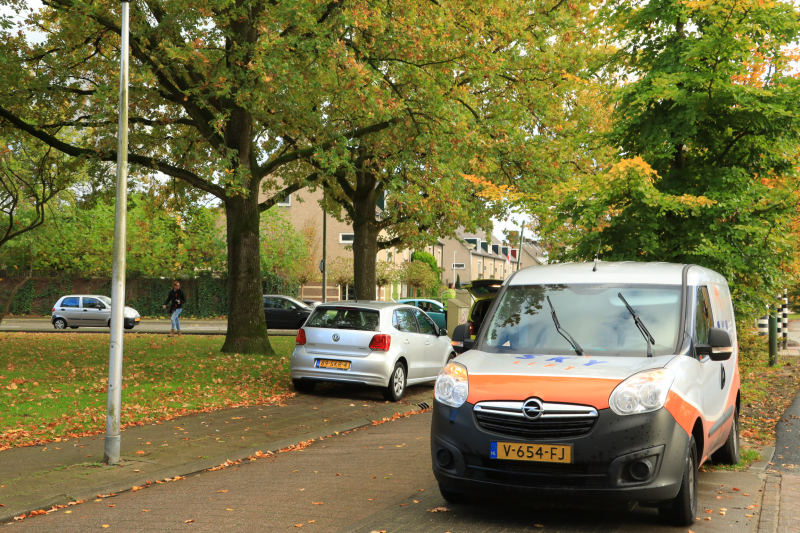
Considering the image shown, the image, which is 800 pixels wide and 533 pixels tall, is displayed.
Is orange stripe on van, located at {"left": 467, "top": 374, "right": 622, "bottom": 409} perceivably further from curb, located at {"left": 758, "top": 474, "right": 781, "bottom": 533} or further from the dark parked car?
the dark parked car

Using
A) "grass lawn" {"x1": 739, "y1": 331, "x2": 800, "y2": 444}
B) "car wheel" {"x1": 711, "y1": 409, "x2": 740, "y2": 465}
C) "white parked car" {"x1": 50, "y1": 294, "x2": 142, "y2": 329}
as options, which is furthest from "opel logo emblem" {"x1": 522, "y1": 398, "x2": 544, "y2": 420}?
"white parked car" {"x1": 50, "y1": 294, "x2": 142, "y2": 329}

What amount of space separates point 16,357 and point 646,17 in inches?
582

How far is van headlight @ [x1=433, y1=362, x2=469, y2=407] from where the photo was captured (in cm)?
535

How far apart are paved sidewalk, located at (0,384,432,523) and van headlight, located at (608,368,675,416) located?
4.40 metres

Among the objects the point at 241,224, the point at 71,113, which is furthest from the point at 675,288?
the point at 71,113

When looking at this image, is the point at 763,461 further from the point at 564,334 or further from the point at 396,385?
the point at 396,385

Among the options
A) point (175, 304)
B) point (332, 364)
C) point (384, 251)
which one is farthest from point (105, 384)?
point (384, 251)

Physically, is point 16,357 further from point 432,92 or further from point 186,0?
point 432,92

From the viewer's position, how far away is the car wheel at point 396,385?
12719mm

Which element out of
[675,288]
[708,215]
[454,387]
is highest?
[708,215]

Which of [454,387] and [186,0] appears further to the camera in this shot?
[186,0]

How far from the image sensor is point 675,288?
6164 millimetres

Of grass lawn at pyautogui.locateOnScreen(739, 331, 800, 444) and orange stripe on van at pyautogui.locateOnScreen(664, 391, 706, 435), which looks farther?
grass lawn at pyautogui.locateOnScreen(739, 331, 800, 444)

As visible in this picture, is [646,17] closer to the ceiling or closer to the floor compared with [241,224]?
closer to the ceiling
